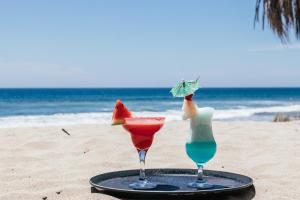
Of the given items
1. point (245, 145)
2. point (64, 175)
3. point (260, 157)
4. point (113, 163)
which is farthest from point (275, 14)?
point (64, 175)

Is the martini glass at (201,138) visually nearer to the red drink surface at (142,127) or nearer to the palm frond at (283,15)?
the red drink surface at (142,127)

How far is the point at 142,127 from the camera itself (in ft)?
8.25

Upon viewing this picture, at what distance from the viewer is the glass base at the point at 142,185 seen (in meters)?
2.48

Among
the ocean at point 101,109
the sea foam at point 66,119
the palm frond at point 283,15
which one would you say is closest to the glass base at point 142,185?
the palm frond at point 283,15

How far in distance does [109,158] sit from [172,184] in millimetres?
1632

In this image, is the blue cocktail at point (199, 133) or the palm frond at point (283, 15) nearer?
the blue cocktail at point (199, 133)

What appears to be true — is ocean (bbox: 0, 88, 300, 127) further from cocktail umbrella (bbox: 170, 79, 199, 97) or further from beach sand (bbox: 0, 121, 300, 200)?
cocktail umbrella (bbox: 170, 79, 199, 97)

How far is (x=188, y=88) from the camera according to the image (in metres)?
2.49

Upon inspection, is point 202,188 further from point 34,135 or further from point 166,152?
point 34,135

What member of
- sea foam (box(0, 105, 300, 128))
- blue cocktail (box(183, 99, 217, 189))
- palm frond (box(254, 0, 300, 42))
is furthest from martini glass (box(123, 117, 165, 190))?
sea foam (box(0, 105, 300, 128))

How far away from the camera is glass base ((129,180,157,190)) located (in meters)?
2.48

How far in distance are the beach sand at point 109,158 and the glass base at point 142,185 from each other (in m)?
0.15

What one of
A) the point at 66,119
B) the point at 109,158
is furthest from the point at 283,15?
the point at 66,119

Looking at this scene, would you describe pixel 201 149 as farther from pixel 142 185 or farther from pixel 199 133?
pixel 142 185
